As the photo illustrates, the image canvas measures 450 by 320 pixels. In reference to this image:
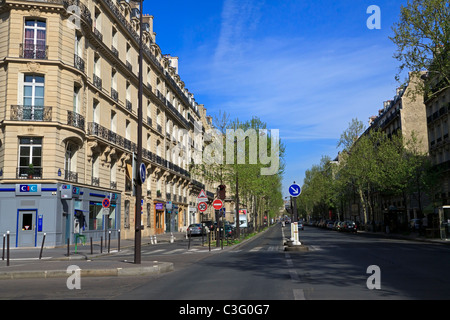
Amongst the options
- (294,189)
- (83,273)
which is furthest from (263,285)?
(294,189)

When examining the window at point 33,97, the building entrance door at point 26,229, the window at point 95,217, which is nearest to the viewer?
the building entrance door at point 26,229

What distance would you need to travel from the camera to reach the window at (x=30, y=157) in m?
24.6

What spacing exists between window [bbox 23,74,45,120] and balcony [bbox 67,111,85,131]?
1693 millimetres

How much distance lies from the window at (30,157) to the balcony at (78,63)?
554cm

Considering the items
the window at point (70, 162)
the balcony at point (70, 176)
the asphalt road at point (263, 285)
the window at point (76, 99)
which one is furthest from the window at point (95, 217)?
the asphalt road at point (263, 285)

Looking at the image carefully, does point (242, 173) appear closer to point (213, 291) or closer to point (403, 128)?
point (213, 291)

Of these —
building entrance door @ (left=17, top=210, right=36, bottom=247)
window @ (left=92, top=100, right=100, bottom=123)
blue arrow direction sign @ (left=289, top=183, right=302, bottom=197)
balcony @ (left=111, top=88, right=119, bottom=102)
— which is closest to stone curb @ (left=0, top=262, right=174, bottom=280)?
blue arrow direction sign @ (left=289, top=183, right=302, bottom=197)

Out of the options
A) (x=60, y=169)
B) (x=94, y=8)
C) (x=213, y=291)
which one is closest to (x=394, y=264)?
(x=213, y=291)

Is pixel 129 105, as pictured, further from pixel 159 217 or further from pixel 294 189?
pixel 294 189

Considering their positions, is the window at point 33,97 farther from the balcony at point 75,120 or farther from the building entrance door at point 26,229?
the building entrance door at point 26,229

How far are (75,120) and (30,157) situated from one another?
3702 mm

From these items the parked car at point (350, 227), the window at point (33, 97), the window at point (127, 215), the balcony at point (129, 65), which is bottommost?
the parked car at point (350, 227)

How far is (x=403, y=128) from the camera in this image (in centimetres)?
6175
